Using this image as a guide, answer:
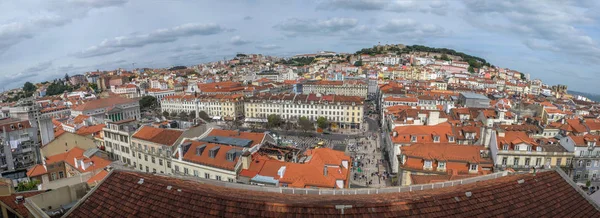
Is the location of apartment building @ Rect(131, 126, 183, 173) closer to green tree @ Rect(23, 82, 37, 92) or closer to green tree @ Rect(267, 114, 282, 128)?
green tree @ Rect(267, 114, 282, 128)

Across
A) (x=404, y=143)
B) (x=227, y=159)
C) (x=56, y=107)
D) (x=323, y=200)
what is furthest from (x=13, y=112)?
(x=323, y=200)

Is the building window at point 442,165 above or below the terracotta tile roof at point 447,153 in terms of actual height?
below

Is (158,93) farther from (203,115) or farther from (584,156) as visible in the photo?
(584,156)

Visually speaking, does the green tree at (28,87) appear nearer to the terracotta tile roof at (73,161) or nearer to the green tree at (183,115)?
the green tree at (183,115)

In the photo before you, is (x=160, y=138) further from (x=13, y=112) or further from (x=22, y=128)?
(x=13, y=112)

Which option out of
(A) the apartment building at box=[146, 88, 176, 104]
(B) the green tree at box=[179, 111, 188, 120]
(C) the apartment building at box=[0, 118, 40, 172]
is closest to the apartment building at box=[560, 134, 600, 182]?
→ (C) the apartment building at box=[0, 118, 40, 172]

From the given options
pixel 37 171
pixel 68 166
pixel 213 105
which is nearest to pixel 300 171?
pixel 68 166

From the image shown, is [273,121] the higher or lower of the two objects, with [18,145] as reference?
lower

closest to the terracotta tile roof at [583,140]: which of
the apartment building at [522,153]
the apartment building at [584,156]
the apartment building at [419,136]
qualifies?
the apartment building at [584,156]
